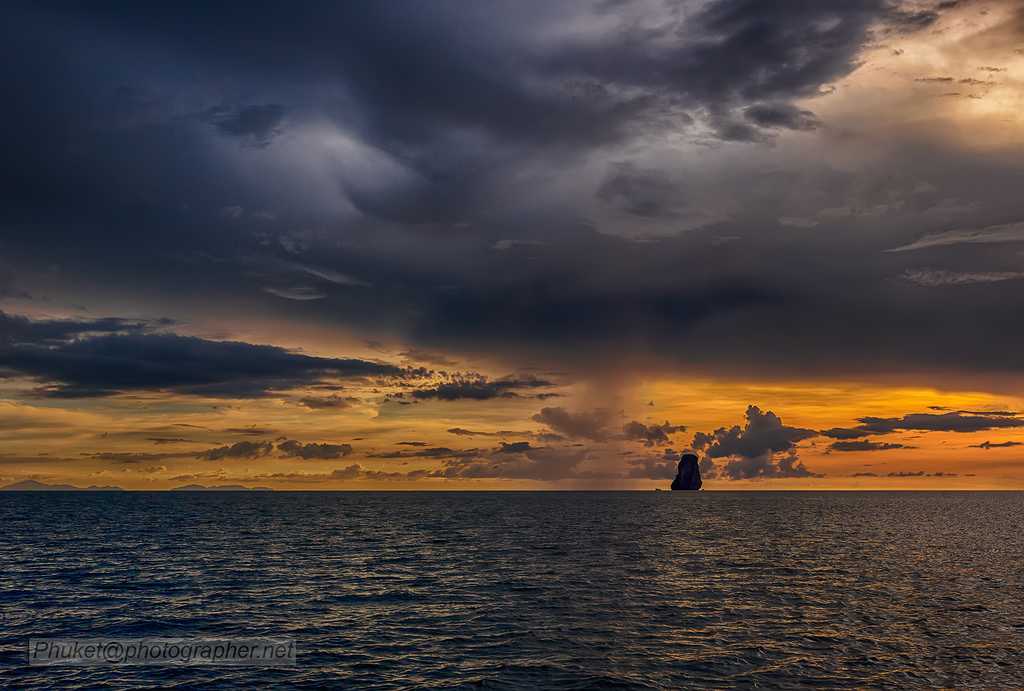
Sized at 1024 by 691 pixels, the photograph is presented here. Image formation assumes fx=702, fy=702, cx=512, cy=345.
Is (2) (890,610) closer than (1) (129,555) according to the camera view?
Yes

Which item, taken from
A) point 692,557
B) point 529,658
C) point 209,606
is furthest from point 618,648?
point 692,557

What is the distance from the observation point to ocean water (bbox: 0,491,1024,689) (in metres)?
35.0

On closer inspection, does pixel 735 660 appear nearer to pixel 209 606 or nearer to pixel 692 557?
pixel 209 606

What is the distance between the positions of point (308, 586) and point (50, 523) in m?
128

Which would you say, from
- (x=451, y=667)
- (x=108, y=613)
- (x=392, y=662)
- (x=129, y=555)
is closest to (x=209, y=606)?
(x=108, y=613)

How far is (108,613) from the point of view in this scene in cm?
4900

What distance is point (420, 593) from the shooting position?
57438 millimetres

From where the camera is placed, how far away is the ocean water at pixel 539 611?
35.0 metres

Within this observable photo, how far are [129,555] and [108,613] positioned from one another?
42409mm

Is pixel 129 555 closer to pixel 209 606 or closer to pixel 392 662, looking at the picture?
pixel 209 606

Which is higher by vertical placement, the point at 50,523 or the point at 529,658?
the point at 529,658

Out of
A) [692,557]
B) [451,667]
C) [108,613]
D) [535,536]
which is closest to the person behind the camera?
[451,667]

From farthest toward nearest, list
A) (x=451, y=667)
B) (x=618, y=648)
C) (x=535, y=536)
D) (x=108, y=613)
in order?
1. (x=535, y=536)
2. (x=108, y=613)
3. (x=618, y=648)
4. (x=451, y=667)

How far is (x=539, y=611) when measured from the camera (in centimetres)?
5000
